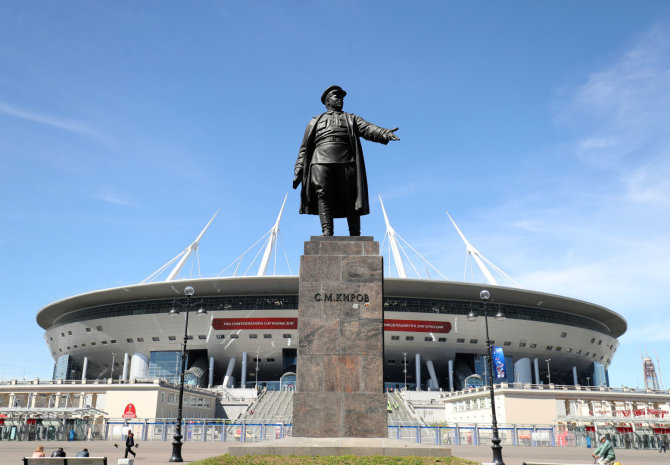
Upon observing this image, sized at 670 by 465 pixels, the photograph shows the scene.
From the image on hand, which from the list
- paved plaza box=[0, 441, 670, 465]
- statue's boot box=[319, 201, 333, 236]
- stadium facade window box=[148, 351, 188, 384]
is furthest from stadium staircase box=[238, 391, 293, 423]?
statue's boot box=[319, 201, 333, 236]

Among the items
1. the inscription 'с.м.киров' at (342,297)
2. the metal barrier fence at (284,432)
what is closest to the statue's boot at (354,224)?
the inscription 'с.м.киров' at (342,297)

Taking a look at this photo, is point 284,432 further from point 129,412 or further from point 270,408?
point 129,412

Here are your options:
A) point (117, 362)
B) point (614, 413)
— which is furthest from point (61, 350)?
point (614, 413)

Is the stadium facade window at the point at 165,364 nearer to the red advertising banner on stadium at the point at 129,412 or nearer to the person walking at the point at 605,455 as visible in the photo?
the red advertising banner on stadium at the point at 129,412

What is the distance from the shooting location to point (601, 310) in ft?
279

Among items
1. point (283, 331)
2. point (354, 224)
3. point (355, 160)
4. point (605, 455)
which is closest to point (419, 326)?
point (283, 331)

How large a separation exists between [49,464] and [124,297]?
74557mm

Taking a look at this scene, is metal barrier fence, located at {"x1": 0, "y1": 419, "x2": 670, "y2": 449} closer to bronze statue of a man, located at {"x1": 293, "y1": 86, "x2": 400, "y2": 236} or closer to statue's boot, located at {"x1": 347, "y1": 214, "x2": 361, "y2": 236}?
statue's boot, located at {"x1": 347, "y1": 214, "x2": 361, "y2": 236}

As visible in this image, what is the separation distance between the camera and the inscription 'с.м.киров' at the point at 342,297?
10953mm

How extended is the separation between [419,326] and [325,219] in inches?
2676

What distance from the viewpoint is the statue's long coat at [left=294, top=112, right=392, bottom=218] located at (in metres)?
12.1

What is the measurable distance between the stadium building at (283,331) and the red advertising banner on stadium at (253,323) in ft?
0.46

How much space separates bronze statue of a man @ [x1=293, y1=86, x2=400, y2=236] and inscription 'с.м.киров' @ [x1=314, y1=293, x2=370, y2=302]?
152 cm

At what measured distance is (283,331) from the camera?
3054 inches
